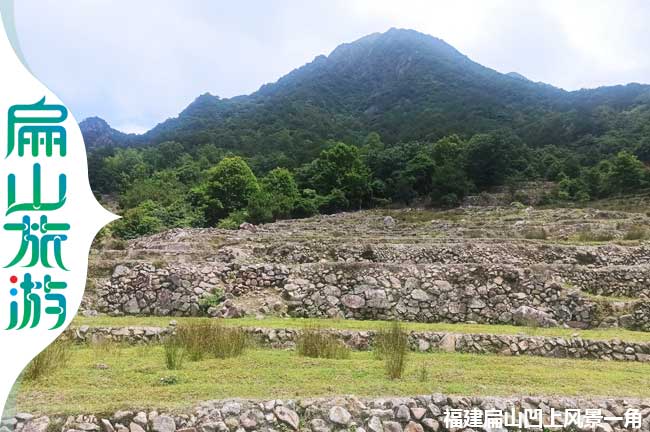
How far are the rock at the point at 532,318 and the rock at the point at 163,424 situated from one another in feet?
27.8

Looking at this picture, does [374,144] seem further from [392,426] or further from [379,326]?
[392,426]

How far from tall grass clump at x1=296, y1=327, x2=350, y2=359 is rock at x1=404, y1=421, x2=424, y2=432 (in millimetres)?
2318

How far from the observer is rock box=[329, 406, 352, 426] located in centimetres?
523

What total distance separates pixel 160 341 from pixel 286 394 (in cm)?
454

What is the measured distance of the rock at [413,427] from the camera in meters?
5.40

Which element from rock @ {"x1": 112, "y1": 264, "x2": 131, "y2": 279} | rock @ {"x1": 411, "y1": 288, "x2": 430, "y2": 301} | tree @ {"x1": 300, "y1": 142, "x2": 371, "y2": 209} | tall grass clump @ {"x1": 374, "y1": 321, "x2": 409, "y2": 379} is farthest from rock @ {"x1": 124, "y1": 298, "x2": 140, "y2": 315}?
tree @ {"x1": 300, "y1": 142, "x2": 371, "y2": 209}

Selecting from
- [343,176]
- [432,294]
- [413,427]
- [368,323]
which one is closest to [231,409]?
[413,427]

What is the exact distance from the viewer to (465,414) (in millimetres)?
5504

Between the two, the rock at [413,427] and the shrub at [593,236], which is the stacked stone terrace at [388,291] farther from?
the shrub at [593,236]

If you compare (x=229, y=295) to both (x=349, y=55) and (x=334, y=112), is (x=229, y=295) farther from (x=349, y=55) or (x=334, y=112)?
(x=349, y=55)

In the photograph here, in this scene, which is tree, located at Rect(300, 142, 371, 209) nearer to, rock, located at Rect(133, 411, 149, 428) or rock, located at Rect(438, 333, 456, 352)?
rock, located at Rect(438, 333, 456, 352)

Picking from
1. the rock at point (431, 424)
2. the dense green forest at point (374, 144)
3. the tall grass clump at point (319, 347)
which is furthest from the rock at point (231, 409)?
the dense green forest at point (374, 144)

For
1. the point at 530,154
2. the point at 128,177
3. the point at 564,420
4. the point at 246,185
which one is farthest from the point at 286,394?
the point at 128,177

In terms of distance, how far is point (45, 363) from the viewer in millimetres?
6379
